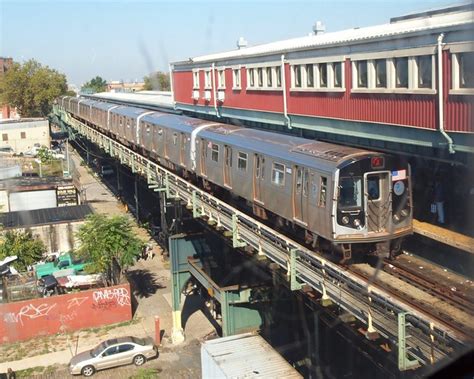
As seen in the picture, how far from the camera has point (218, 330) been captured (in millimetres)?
13938

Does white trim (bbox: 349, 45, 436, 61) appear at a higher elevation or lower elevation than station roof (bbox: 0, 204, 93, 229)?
higher

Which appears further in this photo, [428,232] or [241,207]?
[241,207]

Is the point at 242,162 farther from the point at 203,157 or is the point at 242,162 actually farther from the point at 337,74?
the point at 203,157

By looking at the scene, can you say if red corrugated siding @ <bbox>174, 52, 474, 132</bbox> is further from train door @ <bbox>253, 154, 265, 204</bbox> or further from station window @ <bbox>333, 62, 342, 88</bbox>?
train door @ <bbox>253, 154, 265, 204</bbox>

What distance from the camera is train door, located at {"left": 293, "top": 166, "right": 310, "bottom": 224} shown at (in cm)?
802

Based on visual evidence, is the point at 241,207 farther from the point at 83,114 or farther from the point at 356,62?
the point at 83,114

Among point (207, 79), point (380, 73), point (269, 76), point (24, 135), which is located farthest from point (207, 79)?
point (24, 135)

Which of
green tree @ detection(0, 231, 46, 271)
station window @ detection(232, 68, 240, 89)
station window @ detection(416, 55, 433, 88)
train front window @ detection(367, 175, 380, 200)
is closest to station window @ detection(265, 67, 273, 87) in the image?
station window @ detection(232, 68, 240, 89)

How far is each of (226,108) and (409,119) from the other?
299 inches

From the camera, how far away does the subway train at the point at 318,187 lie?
7.37 metres

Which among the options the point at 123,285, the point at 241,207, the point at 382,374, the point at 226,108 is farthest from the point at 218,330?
the point at 382,374

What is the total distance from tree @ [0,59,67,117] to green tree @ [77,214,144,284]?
41.2 m

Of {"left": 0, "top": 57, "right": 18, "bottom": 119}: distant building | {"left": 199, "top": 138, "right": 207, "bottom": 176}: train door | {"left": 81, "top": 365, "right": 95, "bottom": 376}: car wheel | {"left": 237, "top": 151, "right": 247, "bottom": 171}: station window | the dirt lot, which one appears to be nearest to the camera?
{"left": 237, "top": 151, "right": 247, "bottom": 171}: station window

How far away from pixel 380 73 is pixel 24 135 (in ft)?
128
